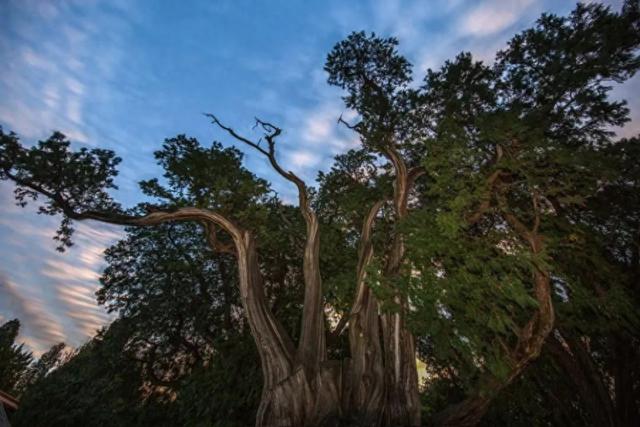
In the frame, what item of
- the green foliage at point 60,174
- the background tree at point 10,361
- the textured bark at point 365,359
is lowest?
the textured bark at point 365,359

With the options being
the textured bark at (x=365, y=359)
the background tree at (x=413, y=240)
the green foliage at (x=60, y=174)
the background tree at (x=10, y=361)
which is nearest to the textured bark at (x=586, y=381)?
the background tree at (x=413, y=240)

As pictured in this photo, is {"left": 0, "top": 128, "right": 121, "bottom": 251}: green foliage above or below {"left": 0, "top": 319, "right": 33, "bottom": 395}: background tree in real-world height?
below

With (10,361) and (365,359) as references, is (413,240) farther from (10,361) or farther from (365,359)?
(10,361)

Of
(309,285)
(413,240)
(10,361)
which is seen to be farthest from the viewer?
(10,361)

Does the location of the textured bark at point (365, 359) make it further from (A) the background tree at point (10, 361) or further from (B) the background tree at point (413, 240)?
(A) the background tree at point (10, 361)

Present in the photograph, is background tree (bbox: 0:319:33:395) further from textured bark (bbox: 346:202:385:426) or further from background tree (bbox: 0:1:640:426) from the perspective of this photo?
textured bark (bbox: 346:202:385:426)

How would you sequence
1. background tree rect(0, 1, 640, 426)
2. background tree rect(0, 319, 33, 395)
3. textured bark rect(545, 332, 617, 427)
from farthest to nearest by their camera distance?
background tree rect(0, 319, 33, 395)
textured bark rect(545, 332, 617, 427)
background tree rect(0, 1, 640, 426)

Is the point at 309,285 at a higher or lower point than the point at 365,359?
higher

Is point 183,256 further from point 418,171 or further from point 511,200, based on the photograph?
point 511,200

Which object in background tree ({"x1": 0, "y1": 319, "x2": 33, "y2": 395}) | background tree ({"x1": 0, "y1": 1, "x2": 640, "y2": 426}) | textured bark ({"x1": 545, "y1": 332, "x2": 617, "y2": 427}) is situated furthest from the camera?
background tree ({"x1": 0, "y1": 319, "x2": 33, "y2": 395})

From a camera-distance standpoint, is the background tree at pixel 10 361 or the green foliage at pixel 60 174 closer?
the green foliage at pixel 60 174

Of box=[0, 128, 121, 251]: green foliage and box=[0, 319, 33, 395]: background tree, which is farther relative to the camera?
box=[0, 319, 33, 395]: background tree

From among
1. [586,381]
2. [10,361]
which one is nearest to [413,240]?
[586,381]

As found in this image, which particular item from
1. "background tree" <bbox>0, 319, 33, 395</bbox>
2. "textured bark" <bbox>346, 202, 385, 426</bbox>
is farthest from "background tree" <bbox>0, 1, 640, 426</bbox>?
"background tree" <bbox>0, 319, 33, 395</bbox>
